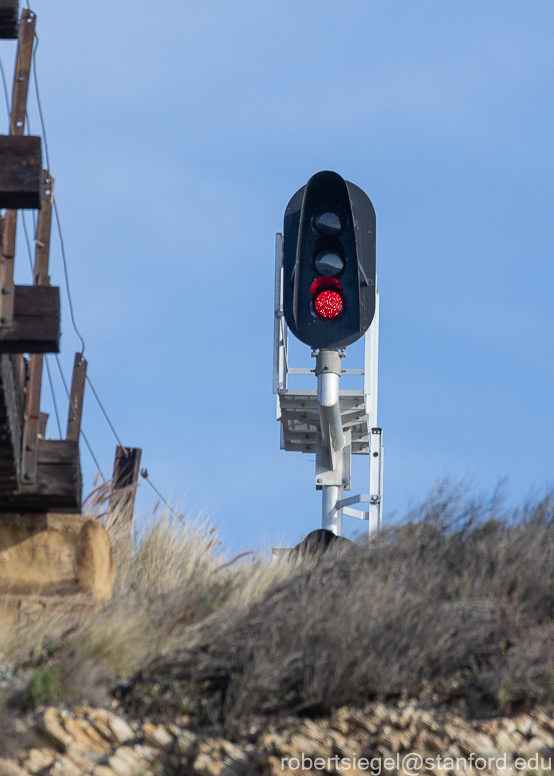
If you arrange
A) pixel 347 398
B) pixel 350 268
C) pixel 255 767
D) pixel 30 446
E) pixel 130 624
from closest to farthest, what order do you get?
pixel 255 767 < pixel 130 624 < pixel 30 446 < pixel 350 268 < pixel 347 398

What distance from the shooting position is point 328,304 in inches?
314

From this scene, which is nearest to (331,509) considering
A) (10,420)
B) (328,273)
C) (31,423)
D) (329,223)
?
(328,273)

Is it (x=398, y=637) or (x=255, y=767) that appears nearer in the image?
(x=255, y=767)

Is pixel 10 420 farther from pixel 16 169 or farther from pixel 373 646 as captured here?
pixel 373 646

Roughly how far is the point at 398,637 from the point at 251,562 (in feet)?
8.12

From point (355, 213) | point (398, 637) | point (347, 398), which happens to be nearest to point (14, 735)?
point (398, 637)

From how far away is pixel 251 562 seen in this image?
8180mm

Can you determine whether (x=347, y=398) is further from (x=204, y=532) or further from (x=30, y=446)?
(x=30, y=446)

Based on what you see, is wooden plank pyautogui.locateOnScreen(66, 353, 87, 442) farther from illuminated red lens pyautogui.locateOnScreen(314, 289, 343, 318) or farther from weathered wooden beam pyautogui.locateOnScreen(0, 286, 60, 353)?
illuminated red lens pyautogui.locateOnScreen(314, 289, 343, 318)

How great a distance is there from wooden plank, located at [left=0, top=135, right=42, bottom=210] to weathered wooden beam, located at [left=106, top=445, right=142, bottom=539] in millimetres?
3896

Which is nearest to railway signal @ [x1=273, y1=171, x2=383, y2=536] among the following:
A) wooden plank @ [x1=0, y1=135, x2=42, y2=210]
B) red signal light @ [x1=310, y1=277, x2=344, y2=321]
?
red signal light @ [x1=310, y1=277, x2=344, y2=321]

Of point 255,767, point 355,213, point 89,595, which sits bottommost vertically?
point 255,767

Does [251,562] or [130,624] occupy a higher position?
[251,562]

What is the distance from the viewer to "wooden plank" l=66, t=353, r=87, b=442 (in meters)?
7.38
